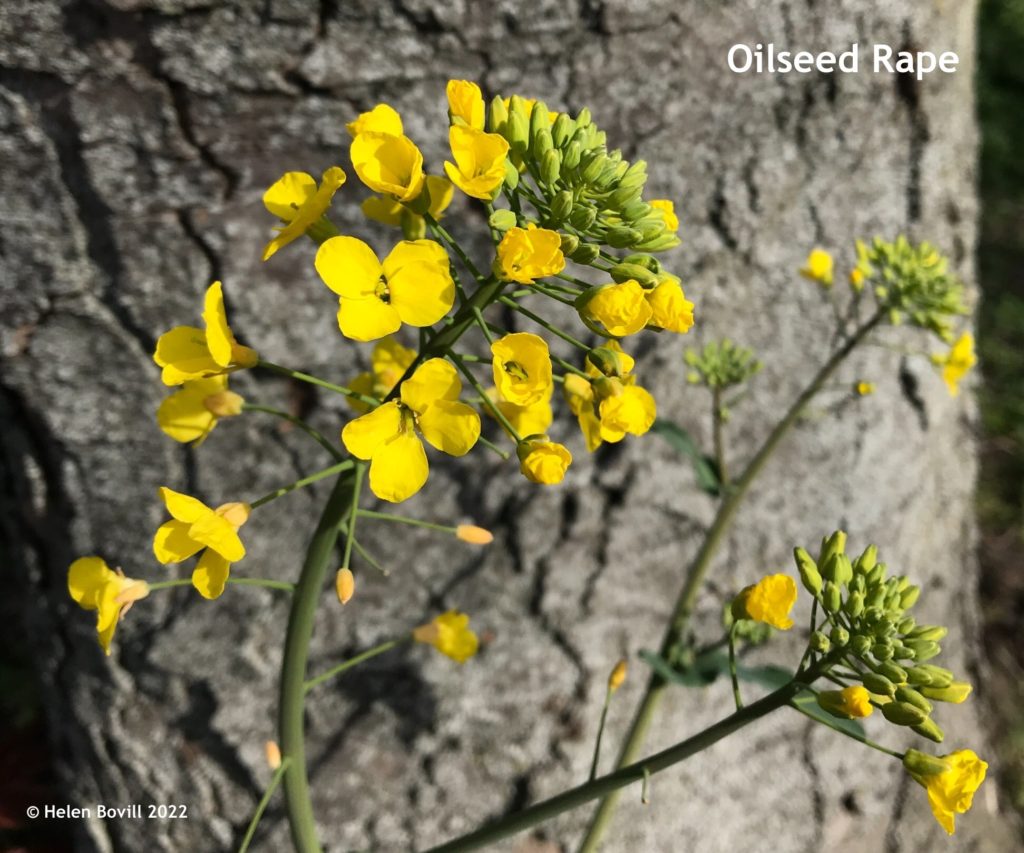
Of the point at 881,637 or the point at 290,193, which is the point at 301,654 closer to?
the point at 290,193

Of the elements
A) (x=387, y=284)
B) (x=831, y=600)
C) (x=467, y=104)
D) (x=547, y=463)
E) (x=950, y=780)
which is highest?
(x=467, y=104)

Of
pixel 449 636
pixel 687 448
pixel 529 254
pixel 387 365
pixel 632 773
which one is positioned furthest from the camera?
pixel 687 448

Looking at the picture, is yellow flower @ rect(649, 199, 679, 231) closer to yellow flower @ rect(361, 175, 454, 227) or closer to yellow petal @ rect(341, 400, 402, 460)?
yellow flower @ rect(361, 175, 454, 227)

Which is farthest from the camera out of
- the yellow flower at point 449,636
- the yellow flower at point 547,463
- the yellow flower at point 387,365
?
the yellow flower at point 449,636

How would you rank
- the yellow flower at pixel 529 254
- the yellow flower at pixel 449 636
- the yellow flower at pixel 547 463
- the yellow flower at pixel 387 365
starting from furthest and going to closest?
the yellow flower at pixel 449 636 < the yellow flower at pixel 387 365 < the yellow flower at pixel 547 463 < the yellow flower at pixel 529 254

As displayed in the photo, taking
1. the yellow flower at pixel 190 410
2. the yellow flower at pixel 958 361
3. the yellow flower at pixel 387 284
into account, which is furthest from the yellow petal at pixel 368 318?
the yellow flower at pixel 958 361

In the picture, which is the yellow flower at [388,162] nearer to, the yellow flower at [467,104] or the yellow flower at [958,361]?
the yellow flower at [467,104]

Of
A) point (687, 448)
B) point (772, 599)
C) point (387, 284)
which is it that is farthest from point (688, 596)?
point (387, 284)
